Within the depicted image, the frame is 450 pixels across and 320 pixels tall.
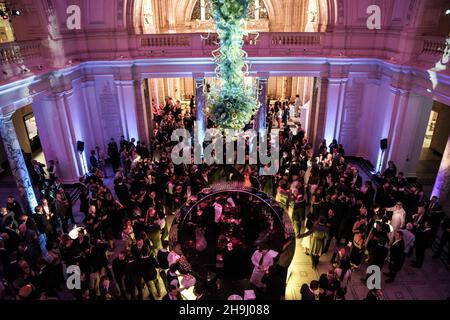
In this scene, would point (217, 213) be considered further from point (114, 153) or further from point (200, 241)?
point (114, 153)

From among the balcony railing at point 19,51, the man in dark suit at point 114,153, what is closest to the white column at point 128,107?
the man in dark suit at point 114,153

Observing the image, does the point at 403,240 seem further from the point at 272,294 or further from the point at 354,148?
the point at 354,148

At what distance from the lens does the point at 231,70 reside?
27.6ft

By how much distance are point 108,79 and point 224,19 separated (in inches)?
234

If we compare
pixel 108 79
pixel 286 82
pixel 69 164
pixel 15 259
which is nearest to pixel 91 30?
pixel 108 79

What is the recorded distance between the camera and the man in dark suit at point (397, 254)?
659 cm

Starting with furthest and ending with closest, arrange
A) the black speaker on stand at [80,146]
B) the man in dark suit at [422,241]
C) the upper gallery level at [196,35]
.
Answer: the black speaker on stand at [80,146], the upper gallery level at [196,35], the man in dark suit at [422,241]

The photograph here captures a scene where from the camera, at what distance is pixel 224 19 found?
775 centimetres

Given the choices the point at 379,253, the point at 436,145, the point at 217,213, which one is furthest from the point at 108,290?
the point at 436,145

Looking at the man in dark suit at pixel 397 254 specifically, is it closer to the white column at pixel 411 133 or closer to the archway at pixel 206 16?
the white column at pixel 411 133

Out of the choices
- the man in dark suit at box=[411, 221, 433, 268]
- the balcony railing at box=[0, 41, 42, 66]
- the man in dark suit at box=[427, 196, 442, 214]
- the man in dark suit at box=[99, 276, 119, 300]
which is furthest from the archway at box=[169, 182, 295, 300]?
the balcony railing at box=[0, 41, 42, 66]

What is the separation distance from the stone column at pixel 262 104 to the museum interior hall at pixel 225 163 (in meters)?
0.05

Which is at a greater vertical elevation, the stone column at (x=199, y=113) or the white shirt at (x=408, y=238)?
the stone column at (x=199, y=113)

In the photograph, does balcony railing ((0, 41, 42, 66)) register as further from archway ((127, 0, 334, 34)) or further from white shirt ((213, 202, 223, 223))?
archway ((127, 0, 334, 34))
